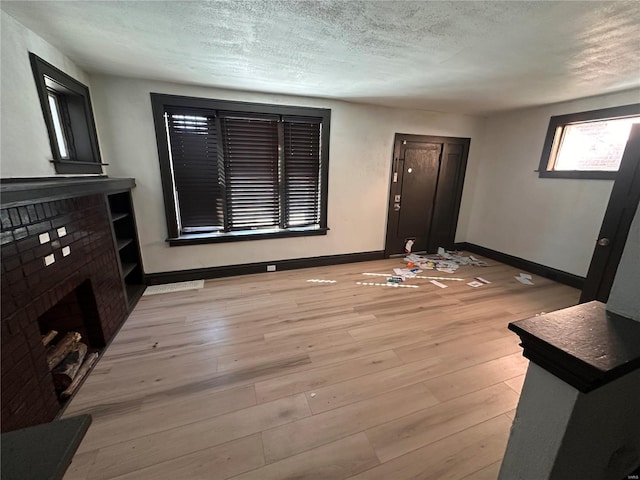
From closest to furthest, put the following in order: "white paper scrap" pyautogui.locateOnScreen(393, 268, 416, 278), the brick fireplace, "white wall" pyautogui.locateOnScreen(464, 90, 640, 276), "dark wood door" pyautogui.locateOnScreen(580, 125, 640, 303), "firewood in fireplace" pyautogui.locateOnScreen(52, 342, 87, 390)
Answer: the brick fireplace, "firewood in fireplace" pyautogui.locateOnScreen(52, 342, 87, 390), "dark wood door" pyautogui.locateOnScreen(580, 125, 640, 303), "white wall" pyautogui.locateOnScreen(464, 90, 640, 276), "white paper scrap" pyautogui.locateOnScreen(393, 268, 416, 278)

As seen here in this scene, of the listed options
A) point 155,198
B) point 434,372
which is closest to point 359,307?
point 434,372

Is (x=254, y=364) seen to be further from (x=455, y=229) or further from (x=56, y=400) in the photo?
(x=455, y=229)

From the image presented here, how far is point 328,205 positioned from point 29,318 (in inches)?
121

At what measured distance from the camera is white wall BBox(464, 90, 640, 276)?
10.2 feet

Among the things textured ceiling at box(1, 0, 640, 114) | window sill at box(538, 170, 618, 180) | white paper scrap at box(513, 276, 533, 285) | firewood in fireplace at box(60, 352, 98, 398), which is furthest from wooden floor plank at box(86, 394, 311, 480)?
window sill at box(538, 170, 618, 180)

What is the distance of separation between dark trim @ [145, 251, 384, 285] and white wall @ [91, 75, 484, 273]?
2.8 inches

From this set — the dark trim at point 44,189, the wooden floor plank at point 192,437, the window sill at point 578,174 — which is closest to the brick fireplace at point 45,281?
the dark trim at point 44,189

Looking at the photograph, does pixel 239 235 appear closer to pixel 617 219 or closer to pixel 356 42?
pixel 356 42

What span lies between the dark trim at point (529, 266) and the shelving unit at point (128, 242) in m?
5.08

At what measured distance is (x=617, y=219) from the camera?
233 cm

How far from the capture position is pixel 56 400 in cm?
149

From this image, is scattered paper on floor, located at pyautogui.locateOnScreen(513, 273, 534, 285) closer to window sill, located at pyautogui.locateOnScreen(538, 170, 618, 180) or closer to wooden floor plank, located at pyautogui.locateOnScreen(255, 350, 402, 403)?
window sill, located at pyautogui.locateOnScreen(538, 170, 618, 180)

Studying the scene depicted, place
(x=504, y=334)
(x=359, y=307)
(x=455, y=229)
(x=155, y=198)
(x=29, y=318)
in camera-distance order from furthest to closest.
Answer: (x=455, y=229)
(x=155, y=198)
(x=359, y=307)
(x=504, y=334)
(x=29, y=318)

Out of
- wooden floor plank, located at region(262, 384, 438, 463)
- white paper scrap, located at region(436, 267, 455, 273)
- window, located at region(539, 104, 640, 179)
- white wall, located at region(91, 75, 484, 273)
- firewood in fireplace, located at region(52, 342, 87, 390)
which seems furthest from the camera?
white paper scrap, located at region(436, 267, 455, 273)
